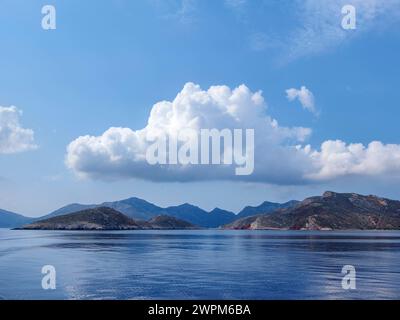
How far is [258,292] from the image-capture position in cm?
6412

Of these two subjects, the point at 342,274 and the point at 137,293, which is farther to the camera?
the point at 342,274

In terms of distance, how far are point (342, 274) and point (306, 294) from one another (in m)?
25.2

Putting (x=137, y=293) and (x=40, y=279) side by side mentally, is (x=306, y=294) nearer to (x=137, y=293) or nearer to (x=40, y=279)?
(x=137, y=293)
